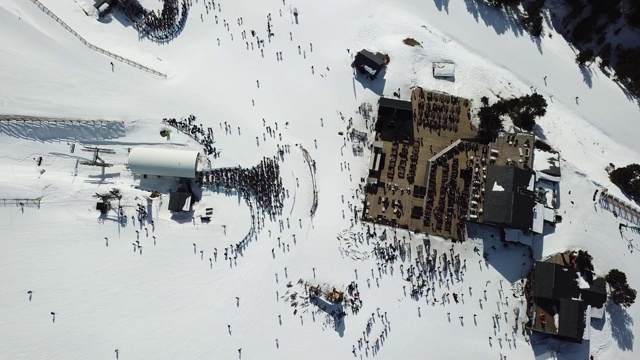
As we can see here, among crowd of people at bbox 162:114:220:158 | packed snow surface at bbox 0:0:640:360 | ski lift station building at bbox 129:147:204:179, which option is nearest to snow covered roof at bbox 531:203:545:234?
packed snow surface at bbox 0:0:640:360

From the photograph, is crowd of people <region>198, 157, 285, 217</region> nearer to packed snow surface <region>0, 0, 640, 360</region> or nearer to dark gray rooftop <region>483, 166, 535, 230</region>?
packed snow surface <region>0, 0, 640, 360</region>

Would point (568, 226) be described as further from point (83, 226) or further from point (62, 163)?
point (62, 163)

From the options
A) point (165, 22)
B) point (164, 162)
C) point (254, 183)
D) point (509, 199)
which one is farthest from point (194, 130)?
point (509, 199)

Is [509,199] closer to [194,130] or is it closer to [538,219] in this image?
[538,219]

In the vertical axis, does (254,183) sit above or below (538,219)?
above

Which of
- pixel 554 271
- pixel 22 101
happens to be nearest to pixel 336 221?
pixel 554 271

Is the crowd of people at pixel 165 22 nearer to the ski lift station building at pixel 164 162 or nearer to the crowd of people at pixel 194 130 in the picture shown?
the crowd of people at pixel 194 130
